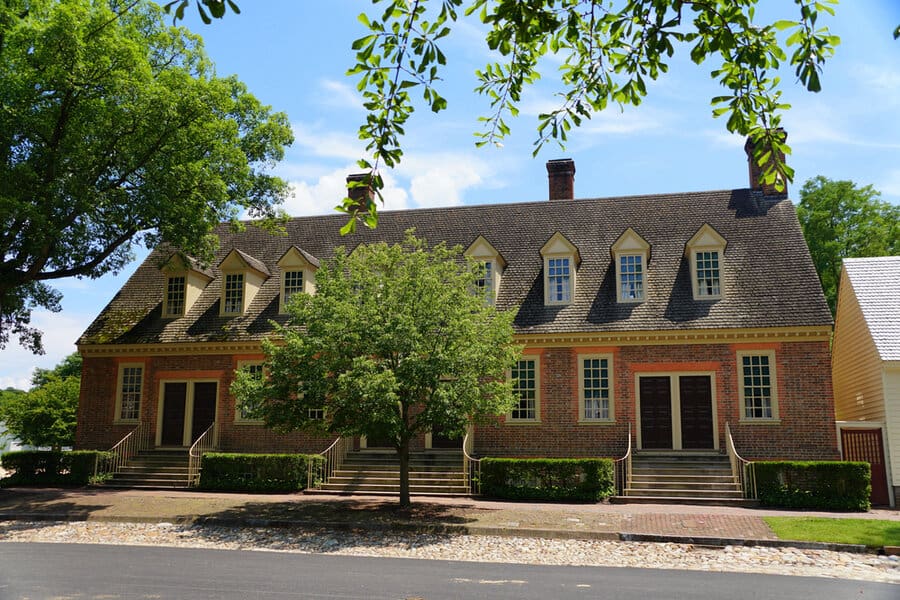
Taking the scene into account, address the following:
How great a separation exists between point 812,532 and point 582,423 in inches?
337

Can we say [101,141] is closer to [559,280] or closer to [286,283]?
[286,283]

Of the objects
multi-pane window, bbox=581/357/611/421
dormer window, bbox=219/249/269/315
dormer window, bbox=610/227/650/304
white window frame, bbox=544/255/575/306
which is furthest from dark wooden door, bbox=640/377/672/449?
dormer window, bbox=219/249/269/315

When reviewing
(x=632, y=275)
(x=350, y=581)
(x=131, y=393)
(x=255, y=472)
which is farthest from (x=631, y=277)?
(x=131, y=393)

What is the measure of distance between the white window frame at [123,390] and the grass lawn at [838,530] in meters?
20.1

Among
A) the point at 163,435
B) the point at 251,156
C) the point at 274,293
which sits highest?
the point at 251,156

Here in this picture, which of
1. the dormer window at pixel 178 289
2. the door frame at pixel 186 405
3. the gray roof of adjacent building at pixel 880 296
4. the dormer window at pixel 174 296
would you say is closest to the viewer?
the gray roof of adjacent building at pixel 880 296

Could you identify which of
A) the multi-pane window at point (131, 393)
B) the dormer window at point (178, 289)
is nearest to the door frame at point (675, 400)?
the dormer window at point (178, 289)

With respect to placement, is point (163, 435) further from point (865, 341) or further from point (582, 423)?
point (865, 341)

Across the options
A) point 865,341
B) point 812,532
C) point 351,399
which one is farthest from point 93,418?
point 865,341

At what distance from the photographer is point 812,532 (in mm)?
14031

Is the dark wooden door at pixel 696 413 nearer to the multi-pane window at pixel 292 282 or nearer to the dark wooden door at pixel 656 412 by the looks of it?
the dark wooden door at pixel 656 412

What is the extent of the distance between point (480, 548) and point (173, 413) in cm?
1526

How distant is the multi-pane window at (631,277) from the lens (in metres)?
23.2

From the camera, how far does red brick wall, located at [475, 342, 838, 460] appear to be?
2045 cm
